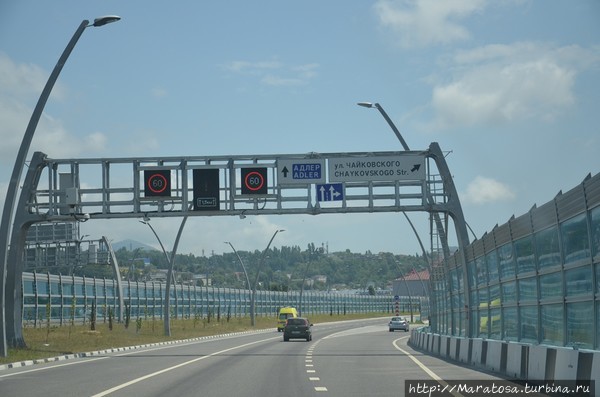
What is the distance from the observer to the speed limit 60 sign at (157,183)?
37906 millimetres

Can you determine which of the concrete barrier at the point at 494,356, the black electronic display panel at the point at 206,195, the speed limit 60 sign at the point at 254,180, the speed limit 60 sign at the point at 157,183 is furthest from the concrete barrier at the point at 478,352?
the speed limit 60 sign at the point at 157,183

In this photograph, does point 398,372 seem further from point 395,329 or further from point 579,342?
point 395,329

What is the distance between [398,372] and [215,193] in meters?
15.9

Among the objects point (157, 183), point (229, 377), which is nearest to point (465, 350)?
point (229, 377)

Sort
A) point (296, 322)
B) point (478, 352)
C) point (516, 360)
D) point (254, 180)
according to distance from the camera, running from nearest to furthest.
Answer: point (516, 360)
point (478, 352)
point (254, 180)
point (296, 322)

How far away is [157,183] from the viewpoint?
3803 centimetres

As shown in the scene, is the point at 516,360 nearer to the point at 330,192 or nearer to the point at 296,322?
the point at 330,192

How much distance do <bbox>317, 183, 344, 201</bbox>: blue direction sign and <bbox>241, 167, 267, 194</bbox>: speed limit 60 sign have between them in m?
2.16

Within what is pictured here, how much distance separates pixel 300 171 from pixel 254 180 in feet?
6.06

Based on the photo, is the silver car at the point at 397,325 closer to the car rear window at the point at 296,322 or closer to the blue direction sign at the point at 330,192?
the car rear window at the point at 296,322

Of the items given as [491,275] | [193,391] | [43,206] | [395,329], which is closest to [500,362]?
[491,275]

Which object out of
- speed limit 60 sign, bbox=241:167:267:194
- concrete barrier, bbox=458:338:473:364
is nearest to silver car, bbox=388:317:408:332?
speed limit 60 sign, bbox=241:167:267:194

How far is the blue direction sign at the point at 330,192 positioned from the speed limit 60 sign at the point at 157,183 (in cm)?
589

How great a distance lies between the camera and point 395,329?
9150 centimetres
